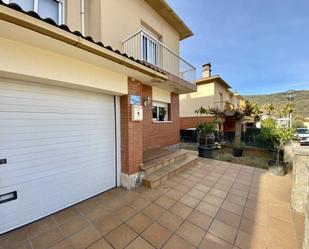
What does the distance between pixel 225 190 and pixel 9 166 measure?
4980 mm

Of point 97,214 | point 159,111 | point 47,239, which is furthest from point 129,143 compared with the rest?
point 159,111

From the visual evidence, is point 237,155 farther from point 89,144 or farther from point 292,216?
point 89,144

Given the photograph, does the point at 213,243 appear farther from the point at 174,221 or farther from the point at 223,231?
the point at 174,221

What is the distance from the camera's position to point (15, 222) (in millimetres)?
2611

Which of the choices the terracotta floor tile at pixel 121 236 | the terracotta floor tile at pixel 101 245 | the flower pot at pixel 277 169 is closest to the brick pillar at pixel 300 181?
the flower pot at pixel 277 169

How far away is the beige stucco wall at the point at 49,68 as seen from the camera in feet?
7.18

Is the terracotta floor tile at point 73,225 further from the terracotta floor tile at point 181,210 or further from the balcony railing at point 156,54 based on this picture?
the balcony railing at point 156,54

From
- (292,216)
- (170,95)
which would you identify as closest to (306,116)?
(170,95)

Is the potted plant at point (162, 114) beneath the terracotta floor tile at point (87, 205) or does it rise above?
above

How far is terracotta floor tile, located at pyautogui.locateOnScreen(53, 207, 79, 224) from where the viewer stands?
2.87m

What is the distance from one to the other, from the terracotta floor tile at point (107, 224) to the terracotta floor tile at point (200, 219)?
1.43 metres

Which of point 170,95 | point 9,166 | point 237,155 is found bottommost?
point 237,155

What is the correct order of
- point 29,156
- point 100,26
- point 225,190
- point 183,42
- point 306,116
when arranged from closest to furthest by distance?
1. point 29,156
2. point 225,190
3. point 100,26
4. point 183,42
5. point 306,116

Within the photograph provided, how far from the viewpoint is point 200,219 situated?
2852 millimetres
